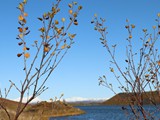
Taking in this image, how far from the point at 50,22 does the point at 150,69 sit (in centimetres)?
287

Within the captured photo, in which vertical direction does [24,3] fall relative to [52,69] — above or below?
above

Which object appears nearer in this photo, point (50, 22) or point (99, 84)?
point (50, 22)

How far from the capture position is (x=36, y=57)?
364cm

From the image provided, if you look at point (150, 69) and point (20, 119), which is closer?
point (150, 69)

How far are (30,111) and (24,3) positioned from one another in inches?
412

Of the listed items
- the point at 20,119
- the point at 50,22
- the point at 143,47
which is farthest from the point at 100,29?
the point at 20,119

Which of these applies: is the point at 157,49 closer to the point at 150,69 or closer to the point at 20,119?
the point at 150,69

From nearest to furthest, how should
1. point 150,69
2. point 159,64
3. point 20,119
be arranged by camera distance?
point 159,64 → point 150,69 → point 20,119

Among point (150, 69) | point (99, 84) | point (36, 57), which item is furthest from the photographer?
point (99, 84)

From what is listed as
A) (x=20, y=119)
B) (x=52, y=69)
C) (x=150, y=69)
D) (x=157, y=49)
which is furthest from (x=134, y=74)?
(x=20, y=119)

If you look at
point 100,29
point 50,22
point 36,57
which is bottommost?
point 36,57

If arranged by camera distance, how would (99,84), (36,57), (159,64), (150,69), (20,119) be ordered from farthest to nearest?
(20,119) < (99,84) < (150,69) < (159,64) < (36,57)

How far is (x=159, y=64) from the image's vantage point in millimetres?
5715

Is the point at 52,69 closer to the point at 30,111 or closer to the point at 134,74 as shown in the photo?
the point at 134,74
